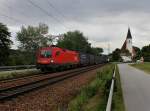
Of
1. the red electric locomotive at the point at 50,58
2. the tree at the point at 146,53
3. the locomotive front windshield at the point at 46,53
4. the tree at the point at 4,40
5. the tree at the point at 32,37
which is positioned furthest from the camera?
the tree at the point at 146,53

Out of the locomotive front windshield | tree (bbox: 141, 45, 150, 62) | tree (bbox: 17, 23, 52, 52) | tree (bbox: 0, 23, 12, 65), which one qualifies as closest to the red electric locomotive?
the locomotive front windshield

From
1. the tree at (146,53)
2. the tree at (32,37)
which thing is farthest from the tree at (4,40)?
the tree at (146,53)

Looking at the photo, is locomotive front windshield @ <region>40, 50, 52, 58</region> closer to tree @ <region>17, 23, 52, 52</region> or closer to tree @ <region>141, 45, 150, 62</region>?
tree @ <region>17, 23, 52, 52</region>

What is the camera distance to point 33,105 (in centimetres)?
1209

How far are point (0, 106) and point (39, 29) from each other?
98519 millimetres

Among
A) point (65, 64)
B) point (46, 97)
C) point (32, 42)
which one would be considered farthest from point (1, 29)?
point (46, 97)

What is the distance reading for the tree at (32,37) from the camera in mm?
107875

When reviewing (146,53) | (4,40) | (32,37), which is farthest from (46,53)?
(146,53)

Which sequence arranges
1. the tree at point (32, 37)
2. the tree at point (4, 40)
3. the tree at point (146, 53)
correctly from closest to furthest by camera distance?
the tree at point (4, 40) → the tree at point (32, 37) → the tree at point (146, 53)

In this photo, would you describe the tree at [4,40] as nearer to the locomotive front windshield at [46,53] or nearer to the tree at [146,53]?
the locomotive front windshield at [46,53]

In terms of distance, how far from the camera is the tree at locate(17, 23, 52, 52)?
10788 cm

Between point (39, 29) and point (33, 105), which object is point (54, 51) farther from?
A: point (39, 29)

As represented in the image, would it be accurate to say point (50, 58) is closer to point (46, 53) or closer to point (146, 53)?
point (46, 53)

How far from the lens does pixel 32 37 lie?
358 ft
